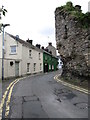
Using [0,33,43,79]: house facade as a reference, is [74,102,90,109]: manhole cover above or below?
below

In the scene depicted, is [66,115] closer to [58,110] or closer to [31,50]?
[58,110]

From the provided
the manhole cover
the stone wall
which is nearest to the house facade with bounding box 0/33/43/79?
the stone wall

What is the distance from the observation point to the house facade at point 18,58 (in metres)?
23.6

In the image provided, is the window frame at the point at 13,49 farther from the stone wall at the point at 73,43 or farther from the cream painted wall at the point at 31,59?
the stone wall at the point at 73,43

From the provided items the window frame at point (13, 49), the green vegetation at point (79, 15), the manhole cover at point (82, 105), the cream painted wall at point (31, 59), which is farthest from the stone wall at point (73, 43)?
the window frame at point (13, 49)

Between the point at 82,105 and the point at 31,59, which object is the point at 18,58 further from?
the point at 82,105

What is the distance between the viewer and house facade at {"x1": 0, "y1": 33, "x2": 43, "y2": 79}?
23625 mm

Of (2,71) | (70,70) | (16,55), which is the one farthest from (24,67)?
(70,70)

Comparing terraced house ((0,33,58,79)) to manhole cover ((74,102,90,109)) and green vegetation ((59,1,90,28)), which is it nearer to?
green vegetation ((59,1,90,28))

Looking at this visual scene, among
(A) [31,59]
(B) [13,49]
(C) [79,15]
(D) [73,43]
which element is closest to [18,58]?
(B) [13,49]

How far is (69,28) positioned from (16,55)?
14673 millimetres

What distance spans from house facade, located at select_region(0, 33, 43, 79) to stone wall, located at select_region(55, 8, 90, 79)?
28.3 ft

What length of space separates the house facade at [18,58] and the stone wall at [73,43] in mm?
8614

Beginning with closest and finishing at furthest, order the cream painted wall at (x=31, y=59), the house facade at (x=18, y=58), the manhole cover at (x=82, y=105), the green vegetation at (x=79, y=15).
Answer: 1. the manhole cover at (x=82, y=105)
2. the green vegetation at (x=79, y=15)
3. the house facade at (x=18, y=58)
4. the cream painted wall at (x=31, y=59)
